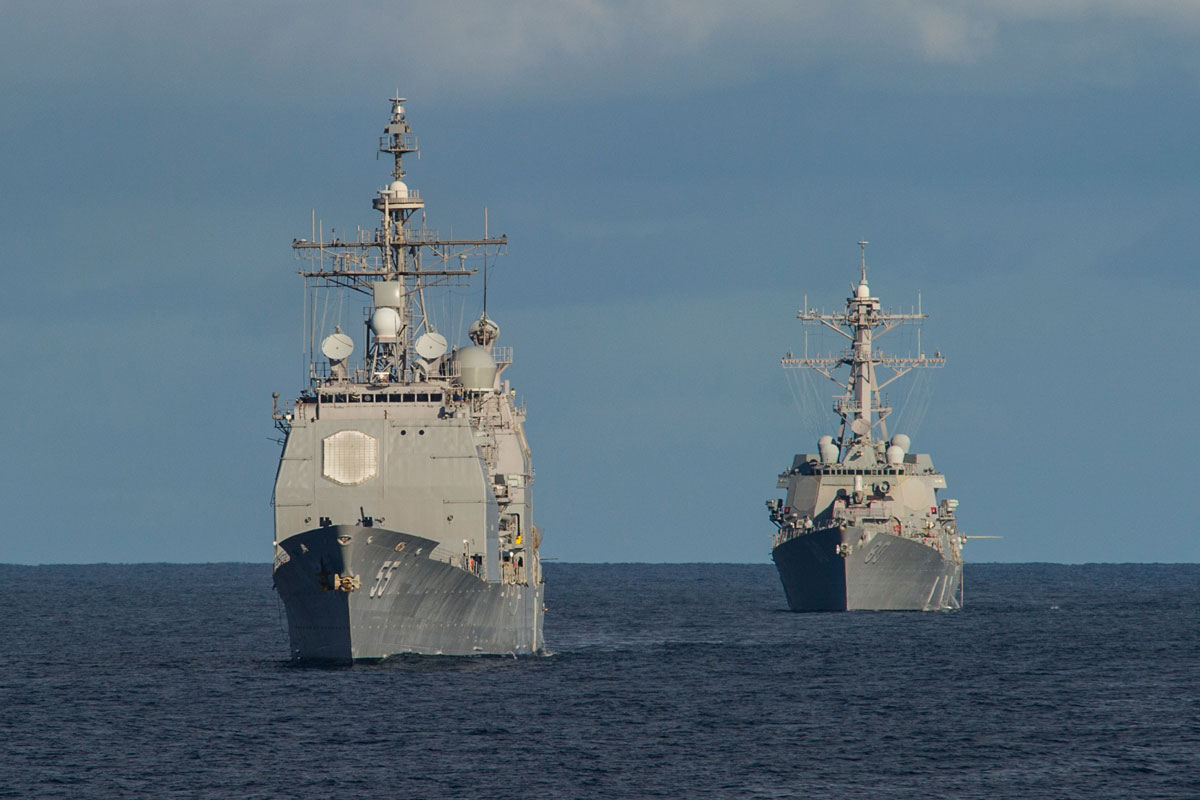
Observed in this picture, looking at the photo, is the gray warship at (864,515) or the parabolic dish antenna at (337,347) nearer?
the parabolic dish antenna at (337,347)

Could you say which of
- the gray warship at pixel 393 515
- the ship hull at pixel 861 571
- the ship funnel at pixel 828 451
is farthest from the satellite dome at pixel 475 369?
the ship funnel at pixel 828 451

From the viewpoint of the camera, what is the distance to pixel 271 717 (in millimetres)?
37594

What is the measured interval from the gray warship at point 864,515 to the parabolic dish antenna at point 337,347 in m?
31.7

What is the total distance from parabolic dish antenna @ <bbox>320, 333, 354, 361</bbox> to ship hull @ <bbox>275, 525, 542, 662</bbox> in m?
5.64

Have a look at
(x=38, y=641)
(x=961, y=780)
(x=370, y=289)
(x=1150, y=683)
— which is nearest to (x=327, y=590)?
(x=370, y=289)

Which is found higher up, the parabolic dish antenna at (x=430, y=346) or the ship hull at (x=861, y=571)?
the parabolic dish antenna at (x=430, y=346)

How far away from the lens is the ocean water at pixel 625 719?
3141 centimetres

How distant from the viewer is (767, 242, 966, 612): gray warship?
73.5 metres

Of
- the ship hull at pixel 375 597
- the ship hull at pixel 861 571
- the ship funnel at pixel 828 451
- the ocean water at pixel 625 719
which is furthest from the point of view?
the ship funnel at pixel 828 451

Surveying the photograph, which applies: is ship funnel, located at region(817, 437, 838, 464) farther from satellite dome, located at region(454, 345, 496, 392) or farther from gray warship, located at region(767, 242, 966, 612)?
satellite dome, located at region(454, 345, 496, 392)

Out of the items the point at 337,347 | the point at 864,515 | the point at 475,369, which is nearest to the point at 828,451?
the point at 864,515

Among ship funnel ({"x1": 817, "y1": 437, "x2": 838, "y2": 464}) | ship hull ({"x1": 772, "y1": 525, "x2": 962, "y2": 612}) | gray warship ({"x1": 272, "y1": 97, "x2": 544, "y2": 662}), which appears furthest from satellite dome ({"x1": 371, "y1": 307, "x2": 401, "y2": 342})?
ship funnel ({"x1": 817, "y1": 437, "x2": 838, "y2": 464})

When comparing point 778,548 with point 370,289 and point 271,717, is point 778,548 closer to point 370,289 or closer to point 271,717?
point 370,289

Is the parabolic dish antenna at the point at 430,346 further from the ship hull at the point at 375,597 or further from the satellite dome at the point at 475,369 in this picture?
the ship hull at the point at 375,597
